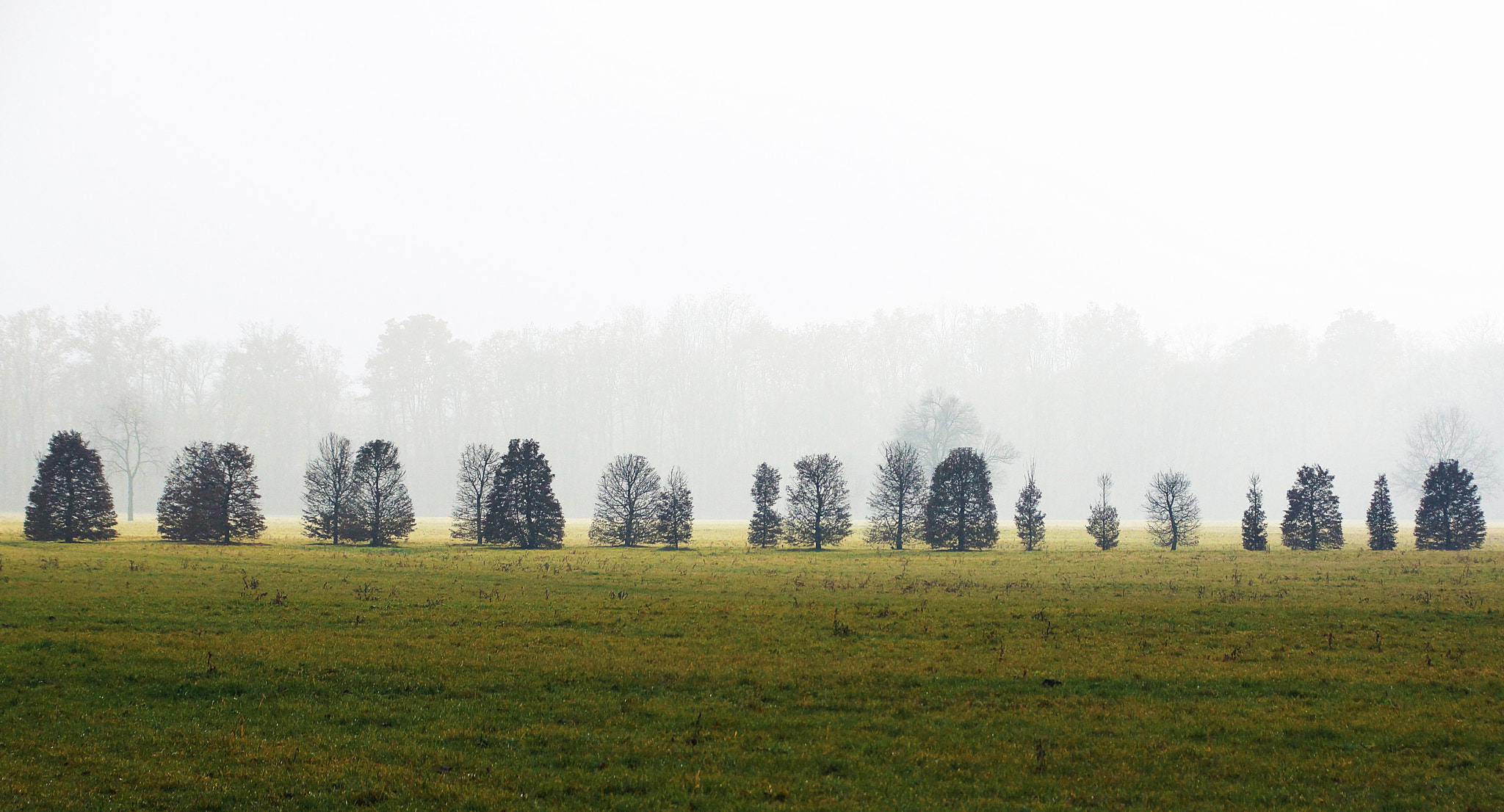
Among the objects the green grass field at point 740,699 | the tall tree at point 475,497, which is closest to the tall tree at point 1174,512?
the green grass field at point 740,699

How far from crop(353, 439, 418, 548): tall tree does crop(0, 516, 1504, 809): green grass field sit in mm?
33506

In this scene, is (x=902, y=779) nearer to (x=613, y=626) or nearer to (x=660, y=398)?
(x=613, y=626)

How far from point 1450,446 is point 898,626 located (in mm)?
112927

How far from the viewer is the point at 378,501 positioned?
6244 cm

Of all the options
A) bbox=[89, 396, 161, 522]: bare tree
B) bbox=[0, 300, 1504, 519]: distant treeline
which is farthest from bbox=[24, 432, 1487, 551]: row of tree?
bbox=[0, 300, 1504, 519]: distant treeline

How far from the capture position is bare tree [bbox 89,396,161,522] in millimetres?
94562

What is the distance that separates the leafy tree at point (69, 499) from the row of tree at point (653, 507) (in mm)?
136

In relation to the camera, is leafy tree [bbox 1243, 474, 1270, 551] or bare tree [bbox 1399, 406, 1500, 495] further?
bare tree [bbox 1399, 406, 1500, 495]

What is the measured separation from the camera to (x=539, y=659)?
16.9 m

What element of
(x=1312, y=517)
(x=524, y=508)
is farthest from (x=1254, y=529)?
(x=524, y=508)

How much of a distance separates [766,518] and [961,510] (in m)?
16.5

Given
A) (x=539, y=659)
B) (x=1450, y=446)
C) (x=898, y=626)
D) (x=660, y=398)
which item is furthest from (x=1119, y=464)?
(x=539, y=659)

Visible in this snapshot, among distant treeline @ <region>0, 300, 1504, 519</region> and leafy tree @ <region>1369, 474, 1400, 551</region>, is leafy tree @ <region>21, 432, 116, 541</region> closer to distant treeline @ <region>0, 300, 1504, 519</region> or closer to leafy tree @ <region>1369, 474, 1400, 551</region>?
distant treeline @ <region>0, 300, 1504, 519</region>

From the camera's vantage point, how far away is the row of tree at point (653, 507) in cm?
5791
